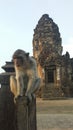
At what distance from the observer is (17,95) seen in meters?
6.53

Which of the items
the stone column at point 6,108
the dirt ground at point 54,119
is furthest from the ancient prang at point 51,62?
the stone column at point 6,108

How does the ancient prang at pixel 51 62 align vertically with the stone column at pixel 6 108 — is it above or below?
above

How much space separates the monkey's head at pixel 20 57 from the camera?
21.9 feet

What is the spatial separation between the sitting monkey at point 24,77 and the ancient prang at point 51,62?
88.0 feet

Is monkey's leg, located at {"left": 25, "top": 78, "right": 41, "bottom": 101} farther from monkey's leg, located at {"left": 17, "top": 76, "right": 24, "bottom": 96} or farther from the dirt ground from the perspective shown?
the dirt ground

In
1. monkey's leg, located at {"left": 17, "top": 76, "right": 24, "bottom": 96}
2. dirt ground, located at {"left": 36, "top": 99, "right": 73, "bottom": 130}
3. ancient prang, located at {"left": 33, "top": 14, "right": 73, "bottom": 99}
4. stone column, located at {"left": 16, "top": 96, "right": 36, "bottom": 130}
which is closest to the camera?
stone column, located at {"left": 16, "top": 96, "right": 36, "bottom": 130}

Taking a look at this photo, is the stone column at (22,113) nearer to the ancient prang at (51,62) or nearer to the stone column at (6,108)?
the stone column at (6,108)

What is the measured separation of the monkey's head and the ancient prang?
88.3ft

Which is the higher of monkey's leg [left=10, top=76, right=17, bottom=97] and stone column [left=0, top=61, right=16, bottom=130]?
monkey's leg [left=10, top=76, right=17, bottom=97]

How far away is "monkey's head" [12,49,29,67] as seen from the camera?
21.9 feet

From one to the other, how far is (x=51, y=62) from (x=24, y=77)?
3080cm

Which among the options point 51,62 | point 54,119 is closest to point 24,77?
point 54,119

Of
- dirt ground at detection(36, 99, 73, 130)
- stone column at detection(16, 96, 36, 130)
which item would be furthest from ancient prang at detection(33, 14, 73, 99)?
stone column at detection(16, 96, 36, 130)

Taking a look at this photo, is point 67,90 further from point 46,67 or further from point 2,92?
point 2,92
